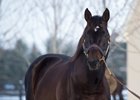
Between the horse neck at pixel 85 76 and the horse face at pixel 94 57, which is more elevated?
the horse face at pixel 94 57

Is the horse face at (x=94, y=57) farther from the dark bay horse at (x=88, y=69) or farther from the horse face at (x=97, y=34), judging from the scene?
the horse face at (x=97, y=34)

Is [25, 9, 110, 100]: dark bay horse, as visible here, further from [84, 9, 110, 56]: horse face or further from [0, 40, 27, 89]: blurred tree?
[0, 40, 27, 89]: blurred tree

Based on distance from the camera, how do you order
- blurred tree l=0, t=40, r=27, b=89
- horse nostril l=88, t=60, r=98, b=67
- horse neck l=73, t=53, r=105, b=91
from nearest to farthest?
1. horse nostril l=88, t=60, r=98, b=67
2. horse neck l=73, t=53, r=105, b=91
3. blurred tree l=0, t=40, r=27, b=89

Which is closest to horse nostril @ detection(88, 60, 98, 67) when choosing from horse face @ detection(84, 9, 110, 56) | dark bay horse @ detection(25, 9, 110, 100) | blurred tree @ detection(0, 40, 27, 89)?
dark bay horse @ detection(25, 9, 110, 100)

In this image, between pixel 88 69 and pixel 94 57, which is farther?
pixel 88 69

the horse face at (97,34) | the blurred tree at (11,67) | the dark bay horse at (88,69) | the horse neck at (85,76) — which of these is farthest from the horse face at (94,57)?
the blurred tree at (11,67)

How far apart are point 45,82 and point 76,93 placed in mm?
1566

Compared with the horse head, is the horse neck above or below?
below

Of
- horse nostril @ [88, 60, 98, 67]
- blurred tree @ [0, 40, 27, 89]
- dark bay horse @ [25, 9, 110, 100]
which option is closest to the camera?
horse nostril @ [88, 60, 98, 67]

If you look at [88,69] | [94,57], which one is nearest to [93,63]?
[94,57]

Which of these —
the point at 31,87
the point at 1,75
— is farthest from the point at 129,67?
the point at 1,75

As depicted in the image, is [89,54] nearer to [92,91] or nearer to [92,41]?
[92,41]

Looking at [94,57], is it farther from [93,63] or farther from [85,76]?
[85,76]

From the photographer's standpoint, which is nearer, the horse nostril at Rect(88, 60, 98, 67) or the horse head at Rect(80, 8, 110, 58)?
the horse nostril at Rect(88, 60, 98, 67)
